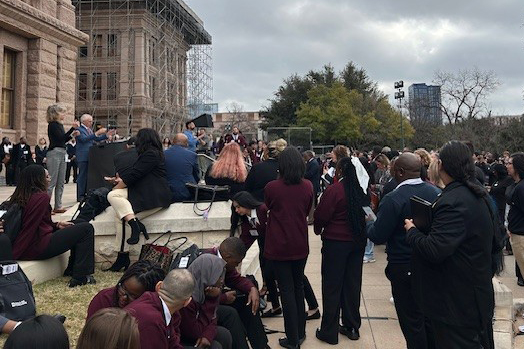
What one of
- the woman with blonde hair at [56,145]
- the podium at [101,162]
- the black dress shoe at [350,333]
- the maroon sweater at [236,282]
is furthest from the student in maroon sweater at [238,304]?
the woman with blonde hair at [56,145]

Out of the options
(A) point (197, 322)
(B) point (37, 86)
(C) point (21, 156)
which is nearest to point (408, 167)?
(A) point (197, 322)

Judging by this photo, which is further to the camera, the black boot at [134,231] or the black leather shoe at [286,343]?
the black boot at [134,231]

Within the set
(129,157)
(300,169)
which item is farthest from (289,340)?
(129,157)

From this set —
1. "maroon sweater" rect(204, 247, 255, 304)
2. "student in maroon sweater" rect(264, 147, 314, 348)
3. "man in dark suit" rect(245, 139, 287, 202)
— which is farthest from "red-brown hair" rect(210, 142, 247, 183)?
"maroon sweater" rect(204, 247, 255, 304)

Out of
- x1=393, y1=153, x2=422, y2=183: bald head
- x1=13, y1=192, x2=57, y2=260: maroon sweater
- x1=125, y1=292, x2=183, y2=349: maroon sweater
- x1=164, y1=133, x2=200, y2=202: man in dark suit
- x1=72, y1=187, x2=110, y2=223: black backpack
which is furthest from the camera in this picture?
x1=164, y1=133, x2=200, y2=202: man in dark suit

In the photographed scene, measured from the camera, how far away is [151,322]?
251 centimetres

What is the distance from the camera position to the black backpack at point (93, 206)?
5891mm

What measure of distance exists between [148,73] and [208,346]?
135ft

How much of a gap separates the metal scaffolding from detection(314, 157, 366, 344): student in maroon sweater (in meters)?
37.0

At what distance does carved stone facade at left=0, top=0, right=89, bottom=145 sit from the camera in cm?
1620

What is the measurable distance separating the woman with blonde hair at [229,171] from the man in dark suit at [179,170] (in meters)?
0.34

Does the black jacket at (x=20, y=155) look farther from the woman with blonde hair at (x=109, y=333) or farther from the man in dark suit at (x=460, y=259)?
the man in dark suit at (x=460, y=259)

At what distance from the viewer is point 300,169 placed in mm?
4324

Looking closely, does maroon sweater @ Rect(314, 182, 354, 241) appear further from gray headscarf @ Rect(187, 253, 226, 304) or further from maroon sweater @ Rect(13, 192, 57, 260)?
maroon sweater @ Rect(13, 192, 57, 260)
